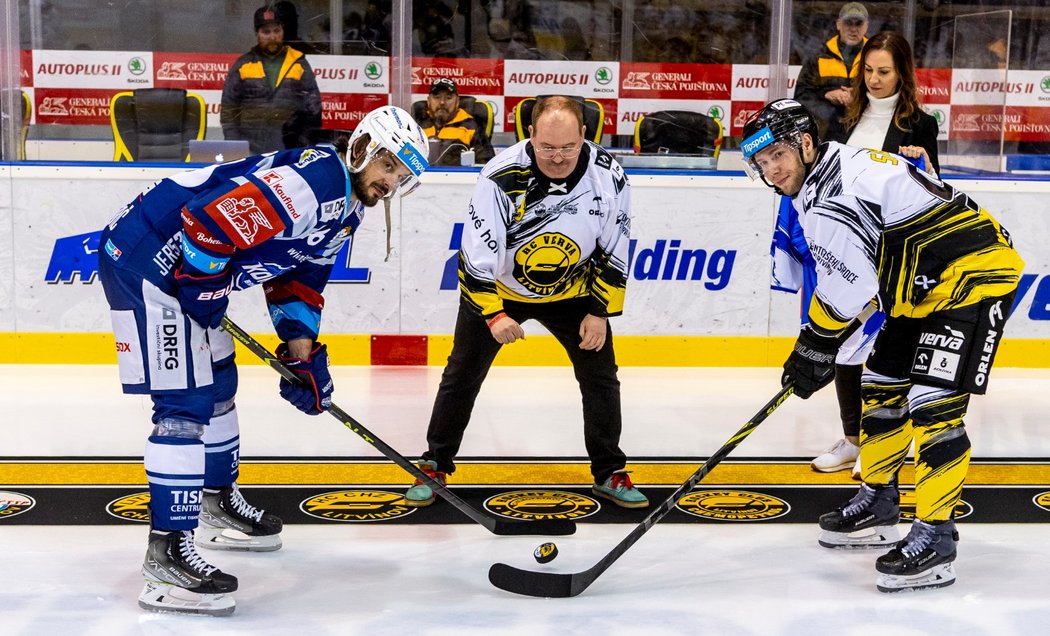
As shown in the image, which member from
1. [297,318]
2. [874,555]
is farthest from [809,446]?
[297,318]

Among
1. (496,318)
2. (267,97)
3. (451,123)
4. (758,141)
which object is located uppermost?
(267,97)

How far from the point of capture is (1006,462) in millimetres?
4086

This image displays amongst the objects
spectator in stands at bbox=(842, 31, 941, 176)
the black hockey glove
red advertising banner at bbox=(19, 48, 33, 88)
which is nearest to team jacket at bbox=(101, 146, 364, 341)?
the black hockey glove

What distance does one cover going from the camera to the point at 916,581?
2875mm

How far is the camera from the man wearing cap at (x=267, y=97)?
585 cm

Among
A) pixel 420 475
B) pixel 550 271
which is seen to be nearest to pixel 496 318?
pixel 550 271

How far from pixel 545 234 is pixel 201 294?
1.04 meters

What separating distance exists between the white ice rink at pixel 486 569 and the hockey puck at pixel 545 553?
0.28 feet

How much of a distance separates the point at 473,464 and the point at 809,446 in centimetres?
124

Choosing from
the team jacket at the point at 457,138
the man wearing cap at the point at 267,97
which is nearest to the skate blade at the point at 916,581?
the team jacket at the point at 457,138

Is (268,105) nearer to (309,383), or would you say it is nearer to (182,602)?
(309,383)

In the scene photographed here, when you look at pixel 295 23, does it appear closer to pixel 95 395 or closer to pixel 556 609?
pixel 95 395

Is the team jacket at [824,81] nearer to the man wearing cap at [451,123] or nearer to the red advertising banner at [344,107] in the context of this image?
the man wearing cap at [451,123]

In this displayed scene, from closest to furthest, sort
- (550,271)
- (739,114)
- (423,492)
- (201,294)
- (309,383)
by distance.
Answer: (201,294) → (309,383) → (550,271) → (423,492) → (739,114)
